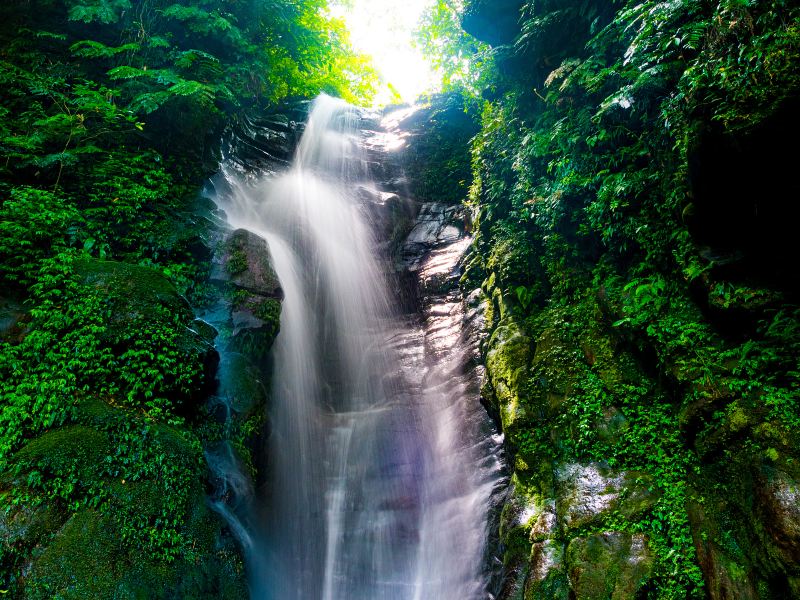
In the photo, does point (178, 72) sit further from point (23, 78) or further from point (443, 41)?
point (443, 41)

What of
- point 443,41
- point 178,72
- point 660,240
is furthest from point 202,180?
point 443,41

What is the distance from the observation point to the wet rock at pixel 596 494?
4.36 metres

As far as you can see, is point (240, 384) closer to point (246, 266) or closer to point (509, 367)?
point (246, 266)

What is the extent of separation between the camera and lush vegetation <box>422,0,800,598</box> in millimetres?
3658

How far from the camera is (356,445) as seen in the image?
25.4 ft

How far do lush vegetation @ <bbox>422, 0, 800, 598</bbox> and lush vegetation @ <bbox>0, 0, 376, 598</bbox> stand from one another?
4.36 meters

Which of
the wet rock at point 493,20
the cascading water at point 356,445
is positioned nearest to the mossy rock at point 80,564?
the cascading water at point 356,445

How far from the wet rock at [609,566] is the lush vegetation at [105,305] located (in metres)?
4.03

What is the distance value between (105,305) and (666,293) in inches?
297

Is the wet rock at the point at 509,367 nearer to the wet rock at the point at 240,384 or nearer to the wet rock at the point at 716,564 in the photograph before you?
the wet rock at the point at 716,564

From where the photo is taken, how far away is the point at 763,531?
334 cm

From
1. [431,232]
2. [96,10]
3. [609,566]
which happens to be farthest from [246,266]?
[609,566]

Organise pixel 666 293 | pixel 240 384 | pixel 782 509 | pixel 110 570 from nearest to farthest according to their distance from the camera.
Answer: pixel 782 509 < pixel 110 570 < pixel 666 293 < pixel 240 384

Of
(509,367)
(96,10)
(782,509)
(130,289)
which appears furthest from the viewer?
(96,10)
